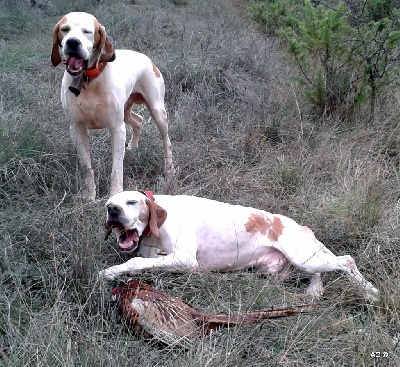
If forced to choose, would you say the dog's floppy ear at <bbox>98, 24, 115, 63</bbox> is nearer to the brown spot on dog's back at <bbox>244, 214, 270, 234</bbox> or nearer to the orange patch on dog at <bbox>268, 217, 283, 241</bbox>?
the brown spot on dog's back at <bbox>244, 214, 270, 234</bbox>

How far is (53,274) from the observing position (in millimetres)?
3137

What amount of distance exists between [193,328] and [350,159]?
10.5ft

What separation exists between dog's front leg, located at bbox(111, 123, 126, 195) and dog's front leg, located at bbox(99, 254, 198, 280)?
1.19m

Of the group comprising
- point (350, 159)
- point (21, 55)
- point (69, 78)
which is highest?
point (69, 78)

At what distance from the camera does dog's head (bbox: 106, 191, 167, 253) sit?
3502mm

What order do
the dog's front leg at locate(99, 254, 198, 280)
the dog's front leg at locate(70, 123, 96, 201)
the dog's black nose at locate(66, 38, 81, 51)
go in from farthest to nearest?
the dog's front leg at locate(70, 123, 96, 201)
the dog's black nose at locate(66, 38, 81, 51)
the dog's front leg at locate(99, 254, 198, 280)

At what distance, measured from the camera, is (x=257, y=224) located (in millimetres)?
3980

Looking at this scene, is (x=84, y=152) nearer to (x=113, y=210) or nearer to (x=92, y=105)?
(x=92, y=105)

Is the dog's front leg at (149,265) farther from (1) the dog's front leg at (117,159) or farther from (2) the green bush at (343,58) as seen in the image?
(2) the green bush at (343,58)

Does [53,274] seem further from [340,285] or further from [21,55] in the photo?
[21,55]

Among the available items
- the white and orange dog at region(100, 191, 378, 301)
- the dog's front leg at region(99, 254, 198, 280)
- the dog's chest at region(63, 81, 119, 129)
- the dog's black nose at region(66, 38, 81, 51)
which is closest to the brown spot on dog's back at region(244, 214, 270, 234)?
the white and orange dog at region(100, 191, 378, 301)

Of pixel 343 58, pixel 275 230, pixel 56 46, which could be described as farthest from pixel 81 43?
pixel 343 58

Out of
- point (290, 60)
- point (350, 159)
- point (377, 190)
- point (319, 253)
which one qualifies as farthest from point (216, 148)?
point (290, 60)

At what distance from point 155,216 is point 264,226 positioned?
0.82m
